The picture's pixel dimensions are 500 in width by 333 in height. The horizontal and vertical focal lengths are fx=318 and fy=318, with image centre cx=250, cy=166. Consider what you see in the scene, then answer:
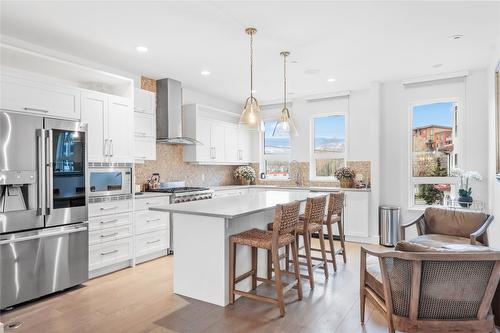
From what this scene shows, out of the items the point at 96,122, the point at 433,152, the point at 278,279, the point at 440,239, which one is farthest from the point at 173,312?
Result: the point at 433,152

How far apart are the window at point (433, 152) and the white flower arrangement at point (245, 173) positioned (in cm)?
319

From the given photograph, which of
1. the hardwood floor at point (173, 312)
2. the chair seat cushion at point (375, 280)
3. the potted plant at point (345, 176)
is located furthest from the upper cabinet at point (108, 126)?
the potted plant at point (345, 176)

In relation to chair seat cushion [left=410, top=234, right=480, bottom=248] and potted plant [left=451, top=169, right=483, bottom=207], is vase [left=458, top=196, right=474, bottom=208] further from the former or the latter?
chair seat cushion [left=410, top=234, right=480, bottom=248]

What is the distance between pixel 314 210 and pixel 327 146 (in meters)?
3.23

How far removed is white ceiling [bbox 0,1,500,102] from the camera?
299cm

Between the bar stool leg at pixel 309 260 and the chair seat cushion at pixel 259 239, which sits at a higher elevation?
the chair seat cushion at pixel 259 239

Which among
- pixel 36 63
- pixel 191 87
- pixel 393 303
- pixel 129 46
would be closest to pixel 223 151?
pixel 191 87

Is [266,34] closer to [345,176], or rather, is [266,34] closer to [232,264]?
[232,264]

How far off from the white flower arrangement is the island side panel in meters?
3.77

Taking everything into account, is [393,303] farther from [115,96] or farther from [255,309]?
[115,96]

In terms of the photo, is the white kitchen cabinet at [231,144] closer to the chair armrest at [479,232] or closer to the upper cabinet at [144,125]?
the upper cabinet at [144,125]

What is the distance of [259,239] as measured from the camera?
2994 millimetres

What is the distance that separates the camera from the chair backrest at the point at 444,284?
2.03 meters

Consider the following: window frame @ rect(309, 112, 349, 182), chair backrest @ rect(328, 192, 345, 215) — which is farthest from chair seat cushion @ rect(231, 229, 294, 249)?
window frame @ rect(309, 112, 349, 182)
